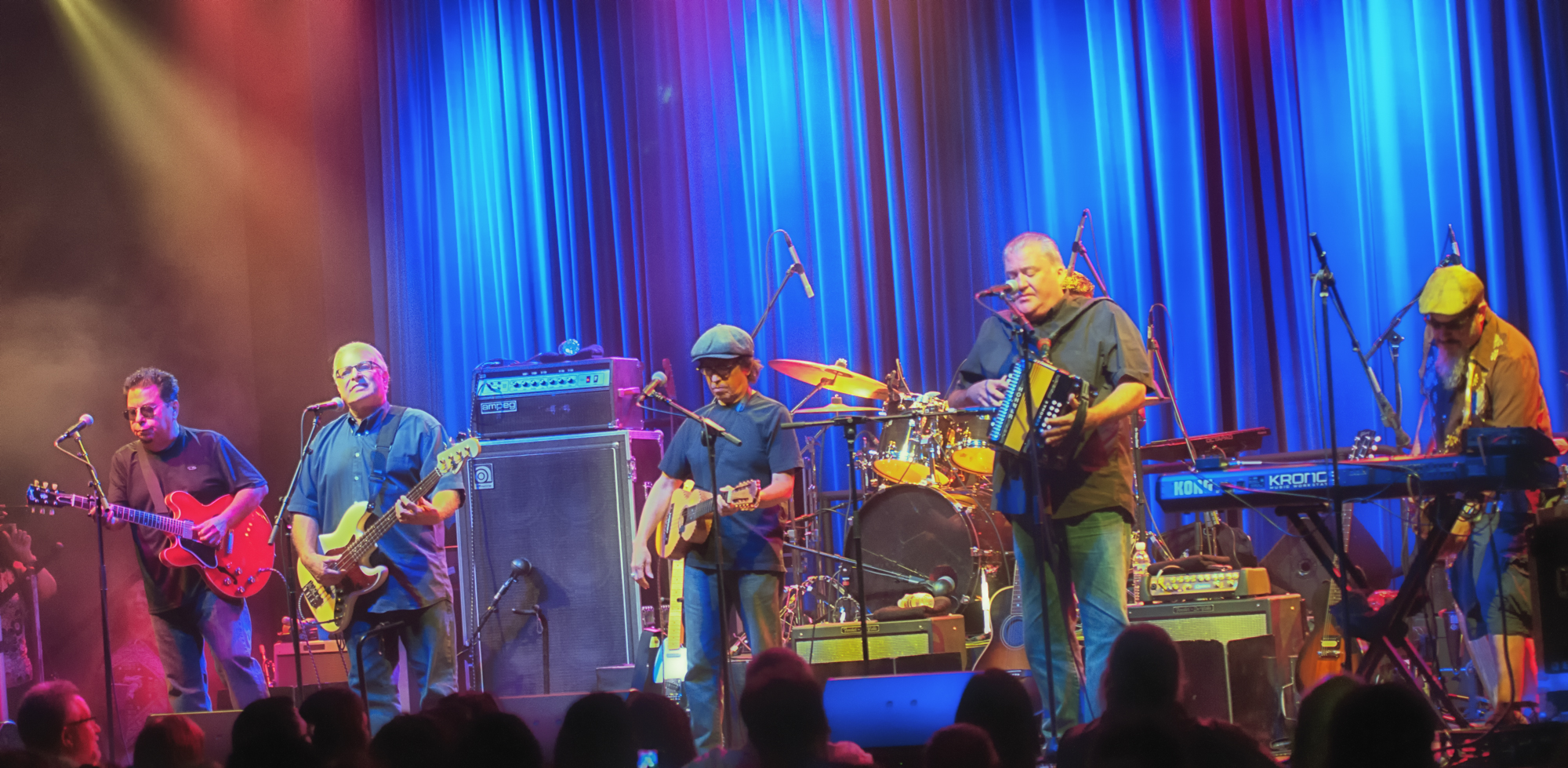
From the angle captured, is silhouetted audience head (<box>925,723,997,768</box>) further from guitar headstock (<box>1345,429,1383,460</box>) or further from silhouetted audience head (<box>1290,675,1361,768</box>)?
guitar headstock (<box>1345,429,1383,460</box>)

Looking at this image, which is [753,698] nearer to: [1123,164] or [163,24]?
[1123,164]

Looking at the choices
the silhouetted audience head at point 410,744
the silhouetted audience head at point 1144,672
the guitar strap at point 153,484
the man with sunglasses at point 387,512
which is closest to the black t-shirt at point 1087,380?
the silhouetted audience head at point 1144,672

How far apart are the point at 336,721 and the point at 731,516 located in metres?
2.65

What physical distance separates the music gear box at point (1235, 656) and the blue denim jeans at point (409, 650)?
324cm

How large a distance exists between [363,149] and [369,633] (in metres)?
5.90

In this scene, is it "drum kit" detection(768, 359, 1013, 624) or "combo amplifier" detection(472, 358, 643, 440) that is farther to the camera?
"combo amplifier" detection(472, 358, 643, 440)

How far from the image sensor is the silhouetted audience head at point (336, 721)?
3.62 meters

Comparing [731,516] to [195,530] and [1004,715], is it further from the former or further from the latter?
[195,530]

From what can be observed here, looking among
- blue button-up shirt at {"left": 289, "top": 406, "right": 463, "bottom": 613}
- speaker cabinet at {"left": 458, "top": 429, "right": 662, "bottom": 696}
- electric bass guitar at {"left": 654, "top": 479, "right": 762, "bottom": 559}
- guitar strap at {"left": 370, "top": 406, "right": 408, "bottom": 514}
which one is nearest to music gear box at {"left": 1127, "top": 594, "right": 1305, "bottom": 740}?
electric bass guitar at {"left": 654, "top": 479, "right": 762, "bottom": 559}

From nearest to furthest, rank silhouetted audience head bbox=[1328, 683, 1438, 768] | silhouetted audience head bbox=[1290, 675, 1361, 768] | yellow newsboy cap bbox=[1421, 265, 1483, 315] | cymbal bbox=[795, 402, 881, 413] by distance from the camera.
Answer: silhouetted audience head bbox=[1328, 683, 1438, 768]
silhouetted audience head bbox=[1290, 675, 1361, 768]
yellow newsboy cap bbox=[1421, 265, 1483, 315]
cymbal bbox=[795, 402, 881, 413]

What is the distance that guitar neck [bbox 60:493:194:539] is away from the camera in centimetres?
736

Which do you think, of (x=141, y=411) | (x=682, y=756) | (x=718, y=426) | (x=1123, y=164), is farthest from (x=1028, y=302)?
(x=141, y=411)

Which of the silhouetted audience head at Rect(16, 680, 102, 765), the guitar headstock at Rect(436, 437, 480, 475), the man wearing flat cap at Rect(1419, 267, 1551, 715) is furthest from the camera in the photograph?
the guitar headstock at Rect(436, 437, 480, 475)

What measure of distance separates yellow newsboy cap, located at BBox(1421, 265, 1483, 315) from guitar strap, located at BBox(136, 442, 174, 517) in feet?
21.3
